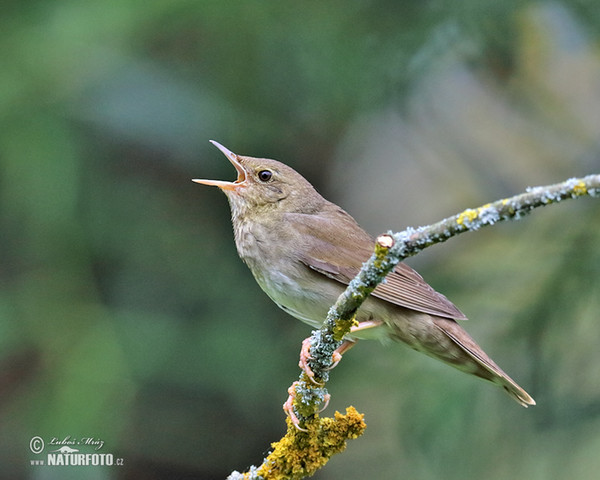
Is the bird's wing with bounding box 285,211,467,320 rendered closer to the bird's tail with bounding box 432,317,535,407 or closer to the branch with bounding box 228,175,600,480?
the bird's tail with bounding box 432,317,535,407

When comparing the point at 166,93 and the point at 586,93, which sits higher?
the point at 586,93

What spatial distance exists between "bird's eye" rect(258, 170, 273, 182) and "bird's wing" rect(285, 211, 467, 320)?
0.35 metres

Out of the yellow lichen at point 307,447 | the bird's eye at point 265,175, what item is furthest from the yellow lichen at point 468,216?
the bird's eye at point 265,175

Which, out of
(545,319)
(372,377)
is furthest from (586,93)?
(372,377)

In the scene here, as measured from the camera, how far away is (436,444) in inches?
190

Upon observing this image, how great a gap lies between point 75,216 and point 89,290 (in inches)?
18.7

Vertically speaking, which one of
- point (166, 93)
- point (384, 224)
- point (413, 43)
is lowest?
point (166, 93)

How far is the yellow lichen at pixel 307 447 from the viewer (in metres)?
2.97

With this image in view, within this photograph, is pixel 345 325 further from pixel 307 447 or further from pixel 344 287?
pixel 344 287

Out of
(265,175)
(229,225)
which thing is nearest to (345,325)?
(265,175)

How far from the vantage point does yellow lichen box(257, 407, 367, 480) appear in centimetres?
297

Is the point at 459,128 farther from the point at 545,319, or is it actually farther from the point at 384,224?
the point at 545,319

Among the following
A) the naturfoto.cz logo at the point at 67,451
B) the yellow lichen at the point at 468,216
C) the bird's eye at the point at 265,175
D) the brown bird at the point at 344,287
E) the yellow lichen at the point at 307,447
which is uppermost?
the bird's eye at the point at 265,175

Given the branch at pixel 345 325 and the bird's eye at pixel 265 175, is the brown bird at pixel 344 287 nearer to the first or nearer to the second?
the bird's eye at pixel 265 175
